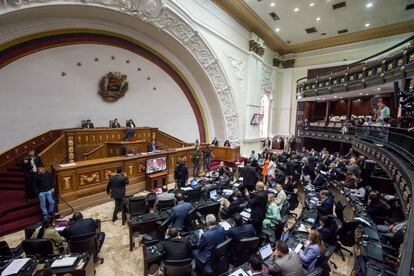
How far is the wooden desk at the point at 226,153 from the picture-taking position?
11031 millimetres

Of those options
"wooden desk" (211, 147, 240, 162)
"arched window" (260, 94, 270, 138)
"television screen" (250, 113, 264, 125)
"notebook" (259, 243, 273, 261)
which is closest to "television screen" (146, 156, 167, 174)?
"wooden desk" (211, 147, 240, 162)

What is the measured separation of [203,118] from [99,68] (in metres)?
6.06

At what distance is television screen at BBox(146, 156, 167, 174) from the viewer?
23.2 feet

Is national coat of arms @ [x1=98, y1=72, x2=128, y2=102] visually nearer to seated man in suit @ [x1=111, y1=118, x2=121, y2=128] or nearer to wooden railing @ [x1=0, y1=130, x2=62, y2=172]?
seated man in suit @ [x1=111, y1=118, x2=121, y2=128]

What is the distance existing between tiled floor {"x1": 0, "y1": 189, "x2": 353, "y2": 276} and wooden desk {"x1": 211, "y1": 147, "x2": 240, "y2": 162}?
6.98m

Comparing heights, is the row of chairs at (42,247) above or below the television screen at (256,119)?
below

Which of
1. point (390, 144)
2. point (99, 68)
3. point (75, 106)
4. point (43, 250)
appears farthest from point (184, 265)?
point (99, 68)

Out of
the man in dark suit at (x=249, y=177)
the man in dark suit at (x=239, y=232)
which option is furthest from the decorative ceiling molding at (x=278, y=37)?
the man in dark suit at (x=239, y=232)

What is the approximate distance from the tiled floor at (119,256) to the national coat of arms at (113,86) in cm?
587

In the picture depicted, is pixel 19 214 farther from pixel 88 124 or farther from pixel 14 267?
pixel 88 124

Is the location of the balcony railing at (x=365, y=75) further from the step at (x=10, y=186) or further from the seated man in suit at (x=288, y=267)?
the step at (x=10, y=186)

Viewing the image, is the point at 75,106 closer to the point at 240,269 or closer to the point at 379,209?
the point at 240,269

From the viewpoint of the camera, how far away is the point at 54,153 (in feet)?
22.0

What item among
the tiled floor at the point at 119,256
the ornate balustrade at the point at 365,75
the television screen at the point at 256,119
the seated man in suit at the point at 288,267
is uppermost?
the ornate balustrade at the point at 365,75
